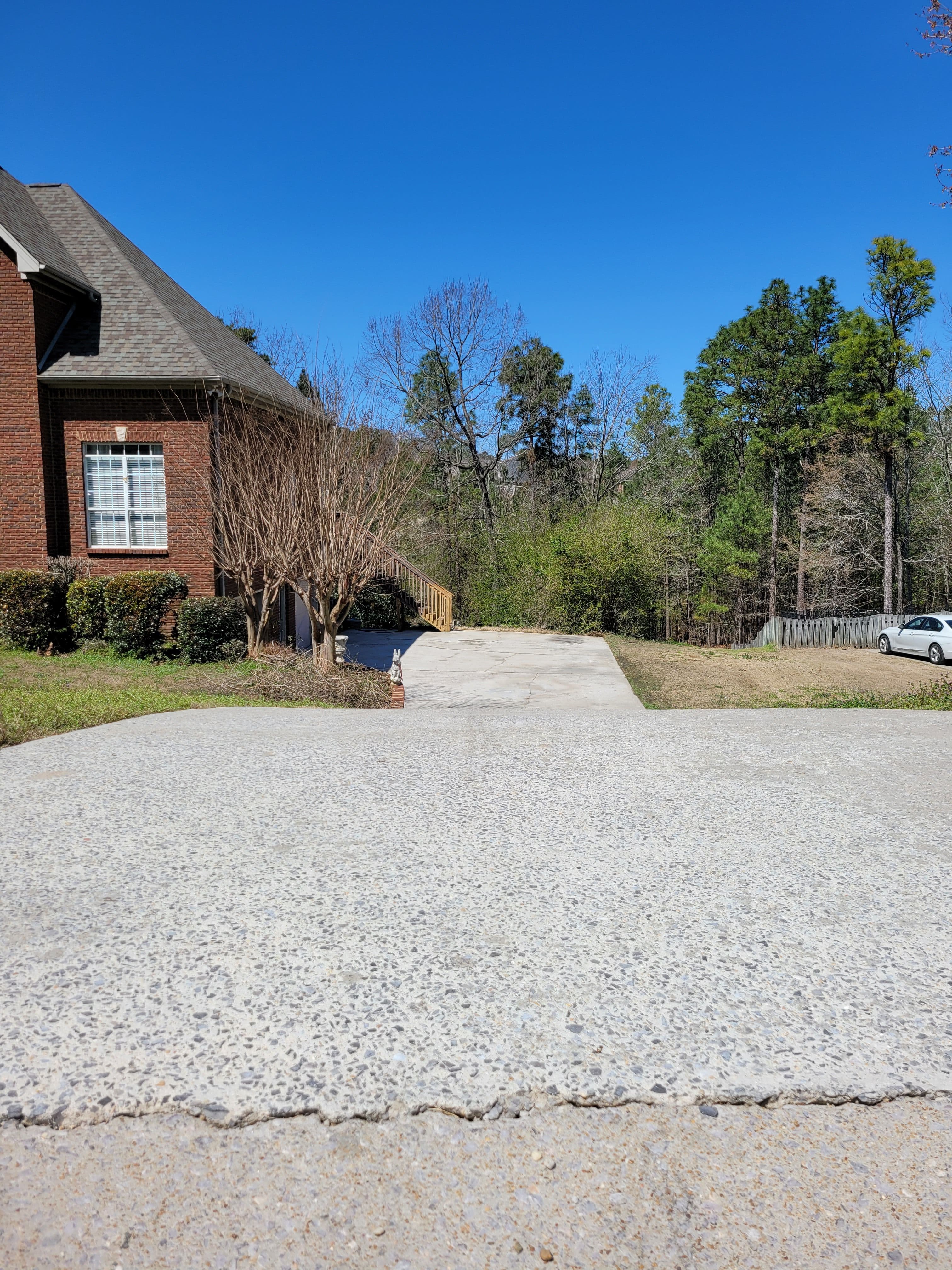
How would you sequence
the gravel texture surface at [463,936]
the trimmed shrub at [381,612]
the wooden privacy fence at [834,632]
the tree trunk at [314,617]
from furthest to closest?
1. the wooden privacy fence at [834,632]
2. the trimmed shrub at [381,612]
3. the tree trunk at [314,617]
4. the gravel texture surface at [463,936]

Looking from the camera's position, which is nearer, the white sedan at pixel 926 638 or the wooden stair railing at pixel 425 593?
the white sedan at pixel 926 638

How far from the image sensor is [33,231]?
15688 mm

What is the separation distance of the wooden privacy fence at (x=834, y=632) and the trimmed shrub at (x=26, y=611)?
22.0 m

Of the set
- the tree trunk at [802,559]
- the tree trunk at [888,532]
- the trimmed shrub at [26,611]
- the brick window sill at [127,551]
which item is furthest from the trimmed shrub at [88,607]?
the tree trunk at [802,559]

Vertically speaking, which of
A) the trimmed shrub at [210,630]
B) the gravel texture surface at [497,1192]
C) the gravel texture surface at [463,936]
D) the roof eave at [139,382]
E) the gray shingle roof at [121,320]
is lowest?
the gravel texture surface at [497,1192]

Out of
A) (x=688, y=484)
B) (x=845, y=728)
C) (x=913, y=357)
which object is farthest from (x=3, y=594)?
(x=688, y=484)

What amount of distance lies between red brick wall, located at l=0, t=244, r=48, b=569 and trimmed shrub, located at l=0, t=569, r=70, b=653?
1134mm

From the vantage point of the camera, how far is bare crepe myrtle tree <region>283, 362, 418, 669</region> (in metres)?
12.4

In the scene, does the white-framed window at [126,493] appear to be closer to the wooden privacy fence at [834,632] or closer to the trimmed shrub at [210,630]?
the trimmed shrub at [210,630]

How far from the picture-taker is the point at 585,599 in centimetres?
2316

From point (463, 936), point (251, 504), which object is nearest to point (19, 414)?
point (251, 504)

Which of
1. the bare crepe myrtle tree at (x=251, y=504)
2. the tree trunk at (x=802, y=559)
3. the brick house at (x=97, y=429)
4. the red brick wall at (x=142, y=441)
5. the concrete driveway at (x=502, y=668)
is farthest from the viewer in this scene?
the tree trunk at (x=802, y=559)

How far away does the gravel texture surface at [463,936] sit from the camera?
106 inches

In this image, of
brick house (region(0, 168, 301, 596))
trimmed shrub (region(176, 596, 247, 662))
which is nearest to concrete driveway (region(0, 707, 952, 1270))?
trimmed shrub (region(176, 596, 247, 662))
